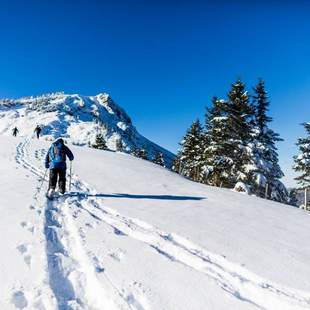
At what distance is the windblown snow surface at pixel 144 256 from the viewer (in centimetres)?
409

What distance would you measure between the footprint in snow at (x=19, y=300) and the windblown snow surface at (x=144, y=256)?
0.4 inches

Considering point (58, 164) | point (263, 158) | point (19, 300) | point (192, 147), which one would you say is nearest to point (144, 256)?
point (19, 300)

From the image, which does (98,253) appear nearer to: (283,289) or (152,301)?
(152,301)

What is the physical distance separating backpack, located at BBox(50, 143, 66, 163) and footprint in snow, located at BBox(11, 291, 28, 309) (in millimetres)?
7789

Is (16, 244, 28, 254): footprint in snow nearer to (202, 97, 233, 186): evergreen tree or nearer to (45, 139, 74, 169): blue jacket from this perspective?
(45, 139, 74, 169): blue jacket

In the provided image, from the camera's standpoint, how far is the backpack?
11367mm

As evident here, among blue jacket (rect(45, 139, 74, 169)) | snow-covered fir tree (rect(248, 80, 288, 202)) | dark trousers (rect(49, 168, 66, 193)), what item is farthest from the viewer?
snow-covered fir tree (rect(248, 80, 288, 202))

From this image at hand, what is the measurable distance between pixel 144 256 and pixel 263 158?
2354 cm

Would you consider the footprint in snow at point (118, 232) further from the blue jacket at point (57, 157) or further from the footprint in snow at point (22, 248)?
the blue jacket at point (57, 157)

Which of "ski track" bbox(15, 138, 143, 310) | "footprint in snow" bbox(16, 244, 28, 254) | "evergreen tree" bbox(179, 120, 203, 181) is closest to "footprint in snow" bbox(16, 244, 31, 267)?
"footprint in snow" bbox(16, 244, 28, 254)

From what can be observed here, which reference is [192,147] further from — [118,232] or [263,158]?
[118,232]

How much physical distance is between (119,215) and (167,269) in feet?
12.1

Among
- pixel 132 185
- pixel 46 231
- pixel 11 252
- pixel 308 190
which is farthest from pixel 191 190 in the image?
pixel 308 190

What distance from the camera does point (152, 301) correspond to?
13.1ft
